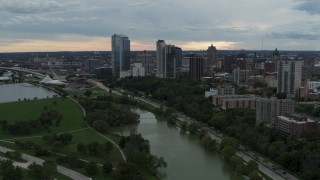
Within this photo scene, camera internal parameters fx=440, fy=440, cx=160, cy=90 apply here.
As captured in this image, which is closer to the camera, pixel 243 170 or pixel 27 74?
pixel 243 170

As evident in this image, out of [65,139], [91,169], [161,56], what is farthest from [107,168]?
[161,56]

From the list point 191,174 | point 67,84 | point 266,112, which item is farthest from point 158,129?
point 67,84

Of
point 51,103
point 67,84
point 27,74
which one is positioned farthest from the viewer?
point 27,74

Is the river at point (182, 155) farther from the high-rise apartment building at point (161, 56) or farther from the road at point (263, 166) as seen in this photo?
the high-rise apartment building at point (161, 56)

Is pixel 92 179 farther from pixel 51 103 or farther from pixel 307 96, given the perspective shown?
pixel 307 96

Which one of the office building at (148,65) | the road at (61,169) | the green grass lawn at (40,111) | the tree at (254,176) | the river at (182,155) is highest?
the office building at (148,65)

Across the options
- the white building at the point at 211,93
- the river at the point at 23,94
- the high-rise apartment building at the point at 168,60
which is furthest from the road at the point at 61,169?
the high-rise apartment building at the point at 168,60

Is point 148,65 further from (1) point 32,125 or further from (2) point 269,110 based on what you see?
(1) point 32,125
